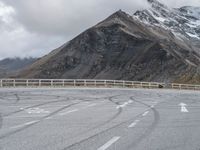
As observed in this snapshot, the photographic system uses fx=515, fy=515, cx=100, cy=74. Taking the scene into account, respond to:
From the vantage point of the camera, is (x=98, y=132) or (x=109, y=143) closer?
(x=109, y=143)

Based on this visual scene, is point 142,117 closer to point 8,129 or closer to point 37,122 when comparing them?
point 37,122

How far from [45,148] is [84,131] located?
10.0 ft

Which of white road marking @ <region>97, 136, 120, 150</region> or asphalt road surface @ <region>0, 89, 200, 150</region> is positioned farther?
asphalt road surface @ <region>0, 89, 200, 150</region>

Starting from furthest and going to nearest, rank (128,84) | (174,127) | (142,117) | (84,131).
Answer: (128,84)
(142,117)
(174,127)
(84,131)

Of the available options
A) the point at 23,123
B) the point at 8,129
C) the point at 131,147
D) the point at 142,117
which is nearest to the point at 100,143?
the point at 131,147

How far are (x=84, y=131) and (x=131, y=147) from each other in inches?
115

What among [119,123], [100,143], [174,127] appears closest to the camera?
[100,143]

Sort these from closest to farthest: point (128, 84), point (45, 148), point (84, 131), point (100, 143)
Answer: point (45, 148) < point (100, 143) < point (84, 131) < point (128, 84)

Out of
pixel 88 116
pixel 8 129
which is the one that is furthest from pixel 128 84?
pixel 8 129

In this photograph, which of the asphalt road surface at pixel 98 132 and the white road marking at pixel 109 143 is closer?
the white road marking at pixel 109 143

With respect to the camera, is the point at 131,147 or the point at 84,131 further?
the point at 84,131

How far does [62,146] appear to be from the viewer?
34.9 ft

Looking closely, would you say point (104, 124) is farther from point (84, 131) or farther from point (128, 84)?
point (128, 84)

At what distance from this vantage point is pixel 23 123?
50.0 ft
